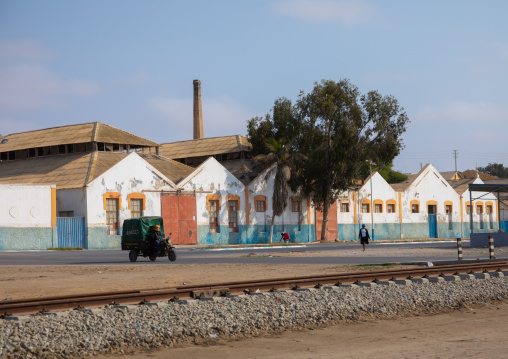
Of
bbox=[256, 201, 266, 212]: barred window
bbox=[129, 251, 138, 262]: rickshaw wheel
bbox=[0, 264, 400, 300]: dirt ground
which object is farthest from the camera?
bbox=[256, 201, 266, 212]: barred window

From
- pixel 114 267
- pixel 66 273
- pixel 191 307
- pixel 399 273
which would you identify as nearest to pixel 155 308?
pixel 191 307

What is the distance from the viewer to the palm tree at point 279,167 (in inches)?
2057

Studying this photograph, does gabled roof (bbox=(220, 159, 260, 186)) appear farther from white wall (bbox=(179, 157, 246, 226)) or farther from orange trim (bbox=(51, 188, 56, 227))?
orange trim (bbox=(51, 188, 56, 227))

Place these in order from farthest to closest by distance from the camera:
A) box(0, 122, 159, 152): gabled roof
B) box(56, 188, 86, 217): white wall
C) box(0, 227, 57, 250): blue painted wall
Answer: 1. box(0, 122, 159, 152): gabled roof
2. box(56, 188, 86, 217): white wall
3. box(0, 227, 57, 250): blue painted wall

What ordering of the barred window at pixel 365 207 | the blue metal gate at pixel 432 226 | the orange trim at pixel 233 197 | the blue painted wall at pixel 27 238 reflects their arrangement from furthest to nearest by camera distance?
the blue metal gate at pixel 432 226
the barred window at pixel 365 207
the orange trim at pixel 233 197
the blue painted wall at pixel 27 238

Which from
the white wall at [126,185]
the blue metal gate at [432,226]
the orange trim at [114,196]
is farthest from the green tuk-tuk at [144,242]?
the blue metal gate at [432,226]

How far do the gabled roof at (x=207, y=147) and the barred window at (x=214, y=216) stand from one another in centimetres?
1013

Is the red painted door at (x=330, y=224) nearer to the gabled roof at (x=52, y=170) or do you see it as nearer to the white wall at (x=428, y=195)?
the white wall at (x=428, y=195)

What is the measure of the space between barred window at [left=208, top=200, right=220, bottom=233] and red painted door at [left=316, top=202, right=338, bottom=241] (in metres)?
10.5

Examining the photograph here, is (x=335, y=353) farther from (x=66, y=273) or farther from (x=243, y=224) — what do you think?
(x=243, y=224)

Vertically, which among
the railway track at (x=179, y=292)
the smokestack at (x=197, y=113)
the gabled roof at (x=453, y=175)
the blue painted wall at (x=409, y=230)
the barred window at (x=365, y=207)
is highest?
the smokestack at (x=197, y=113)

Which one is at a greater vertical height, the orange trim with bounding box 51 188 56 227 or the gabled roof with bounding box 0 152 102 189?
the gabled roof with bounding box 0 152 102 189

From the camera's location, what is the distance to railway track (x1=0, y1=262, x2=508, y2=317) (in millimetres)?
11750

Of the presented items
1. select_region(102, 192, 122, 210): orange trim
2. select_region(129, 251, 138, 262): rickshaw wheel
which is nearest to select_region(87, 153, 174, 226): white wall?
select_region(102, 192, 122, 210): orange trim
